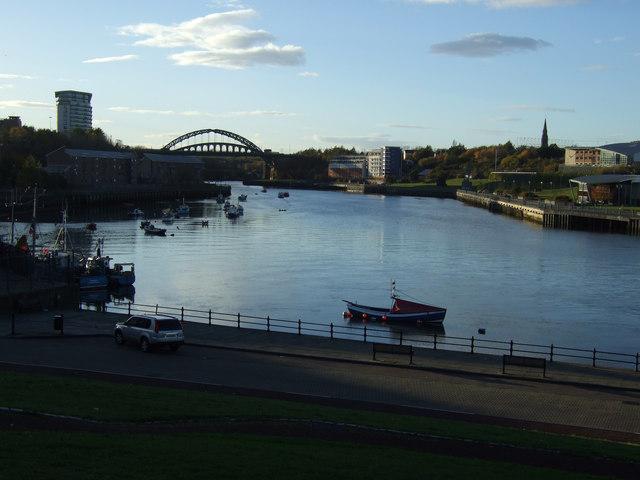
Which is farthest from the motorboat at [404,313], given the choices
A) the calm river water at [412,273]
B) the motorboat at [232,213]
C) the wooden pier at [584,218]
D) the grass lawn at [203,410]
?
the motorboat at [232,213]

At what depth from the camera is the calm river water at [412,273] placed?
156ft

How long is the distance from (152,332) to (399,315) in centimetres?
2122

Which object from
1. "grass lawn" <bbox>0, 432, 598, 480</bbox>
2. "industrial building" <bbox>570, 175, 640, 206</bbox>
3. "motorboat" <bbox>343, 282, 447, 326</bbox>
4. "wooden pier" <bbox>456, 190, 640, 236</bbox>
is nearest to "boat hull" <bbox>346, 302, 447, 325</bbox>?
"motorboat" <bbox>343, 282, 447, 326</bbox>

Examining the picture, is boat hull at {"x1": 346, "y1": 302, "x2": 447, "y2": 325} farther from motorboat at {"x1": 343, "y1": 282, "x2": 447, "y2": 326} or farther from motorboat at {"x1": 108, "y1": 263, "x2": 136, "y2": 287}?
motorboat at {"x1": 108, "y1": 263, "x2": 136, "y2": 287}

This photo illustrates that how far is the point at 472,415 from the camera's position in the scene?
20031 millimetres

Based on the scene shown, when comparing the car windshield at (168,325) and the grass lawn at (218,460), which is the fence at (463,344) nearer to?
the car windshield at (168,325)

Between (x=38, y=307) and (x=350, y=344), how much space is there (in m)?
14.8

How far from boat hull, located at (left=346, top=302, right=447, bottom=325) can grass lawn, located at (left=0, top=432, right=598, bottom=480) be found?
3032 centimetres

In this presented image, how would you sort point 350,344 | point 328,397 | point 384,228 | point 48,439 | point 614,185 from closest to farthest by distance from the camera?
point 48,439 → point 328,397 → point 350,344 → point 384,228 → point 614,185

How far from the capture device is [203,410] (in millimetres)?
17578

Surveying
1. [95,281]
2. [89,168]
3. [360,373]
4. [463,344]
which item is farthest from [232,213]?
[360,373]

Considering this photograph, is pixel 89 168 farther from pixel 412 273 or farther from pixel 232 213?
pixel 412 273

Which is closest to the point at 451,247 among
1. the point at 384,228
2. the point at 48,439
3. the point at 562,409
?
the point at 384,228

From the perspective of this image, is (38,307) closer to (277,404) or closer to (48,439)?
(277,404)
